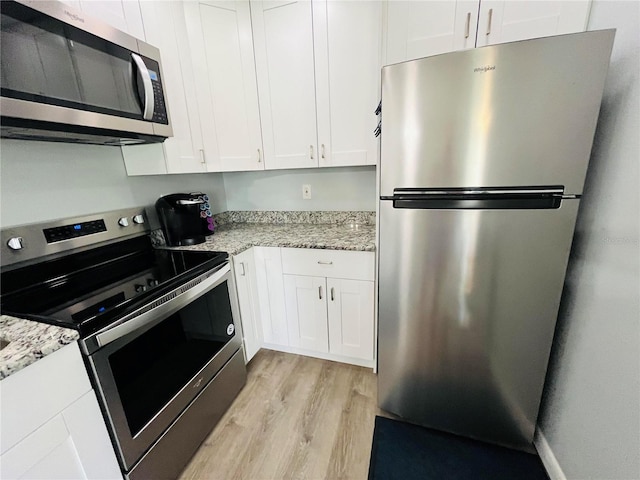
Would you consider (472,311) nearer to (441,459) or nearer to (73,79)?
(441,459)

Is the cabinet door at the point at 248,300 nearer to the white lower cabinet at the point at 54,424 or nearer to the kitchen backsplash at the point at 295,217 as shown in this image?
the kitchen backsplash at the point at 295,217

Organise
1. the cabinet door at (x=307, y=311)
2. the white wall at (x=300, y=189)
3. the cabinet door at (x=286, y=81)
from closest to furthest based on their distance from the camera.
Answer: the cabinet door at (x=286, y=81), the cabinet door at (x=307, y=311), the white wall at (x=300, y=189)

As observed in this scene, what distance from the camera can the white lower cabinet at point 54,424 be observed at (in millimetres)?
672

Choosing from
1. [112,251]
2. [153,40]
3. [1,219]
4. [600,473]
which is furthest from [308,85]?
[600,473]

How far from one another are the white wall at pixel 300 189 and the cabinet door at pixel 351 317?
68cm

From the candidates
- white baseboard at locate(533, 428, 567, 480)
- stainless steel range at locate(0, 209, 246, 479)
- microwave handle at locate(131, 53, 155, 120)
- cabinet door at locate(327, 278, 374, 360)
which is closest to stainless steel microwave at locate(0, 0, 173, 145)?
microwave handle at locate(131, 53, 155, 120)

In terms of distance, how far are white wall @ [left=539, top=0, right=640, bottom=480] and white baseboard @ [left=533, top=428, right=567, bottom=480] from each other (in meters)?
0.03

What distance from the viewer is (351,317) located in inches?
66.6

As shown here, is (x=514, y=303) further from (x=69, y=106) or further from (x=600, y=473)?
(x=69, y=106)

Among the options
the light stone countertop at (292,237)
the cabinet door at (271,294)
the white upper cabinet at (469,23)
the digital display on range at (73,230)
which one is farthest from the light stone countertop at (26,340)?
the white upper cabinet at (469,23)

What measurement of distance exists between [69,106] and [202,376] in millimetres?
1230

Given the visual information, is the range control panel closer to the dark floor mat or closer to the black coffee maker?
the black coffee maker

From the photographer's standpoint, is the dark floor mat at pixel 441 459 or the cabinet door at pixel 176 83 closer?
the dark floor mat at pixel 441 459

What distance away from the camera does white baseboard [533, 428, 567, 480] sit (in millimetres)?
1122
